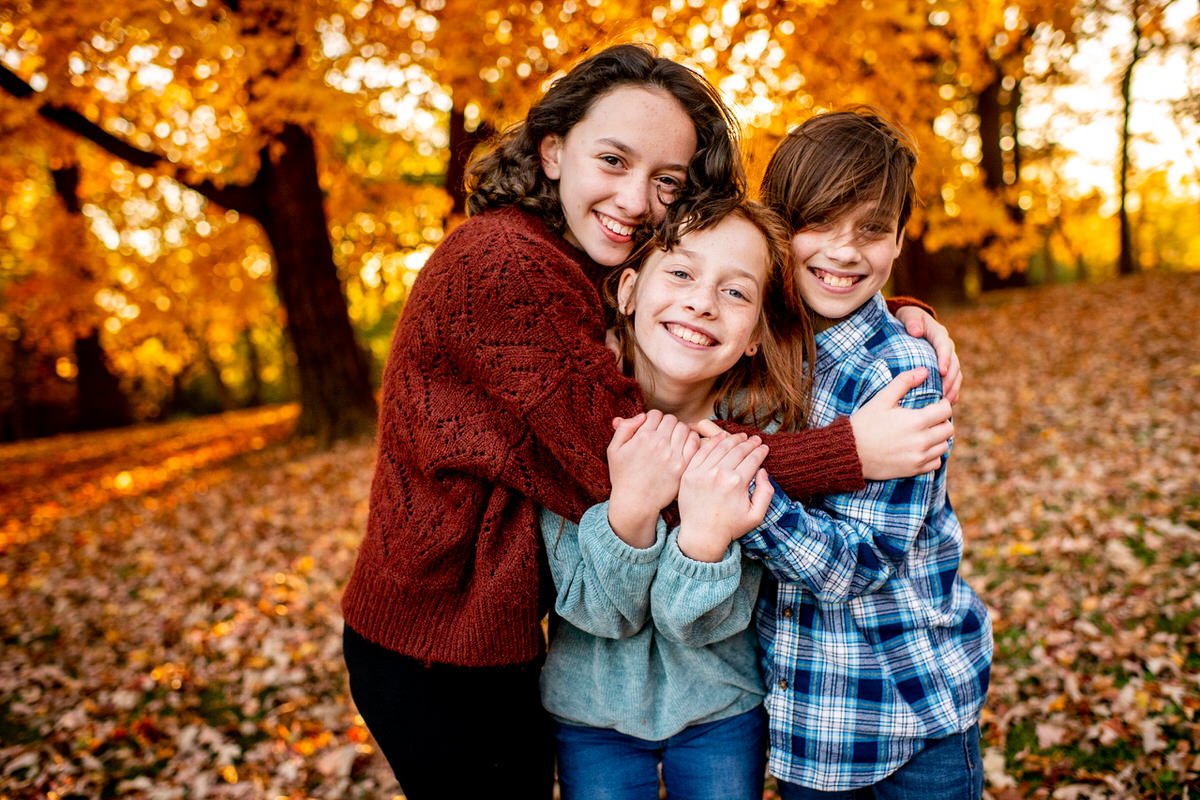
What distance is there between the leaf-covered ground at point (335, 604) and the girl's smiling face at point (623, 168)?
1.51 metres

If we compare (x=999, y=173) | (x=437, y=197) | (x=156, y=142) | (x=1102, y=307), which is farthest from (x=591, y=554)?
(x=999, y=173)

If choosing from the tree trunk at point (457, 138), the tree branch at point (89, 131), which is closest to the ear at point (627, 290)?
the tree trunk at point (457, 138)

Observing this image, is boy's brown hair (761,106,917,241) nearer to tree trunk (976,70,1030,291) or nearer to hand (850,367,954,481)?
hand (850,367,954,481)

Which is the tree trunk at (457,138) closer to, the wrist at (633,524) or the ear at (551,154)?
the ear at (551,154)

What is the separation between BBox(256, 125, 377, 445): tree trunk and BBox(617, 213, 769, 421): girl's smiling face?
22.7 feet

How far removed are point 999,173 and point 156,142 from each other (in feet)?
39.1

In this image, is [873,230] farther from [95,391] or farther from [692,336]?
[95,391]

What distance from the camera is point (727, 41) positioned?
4.75m

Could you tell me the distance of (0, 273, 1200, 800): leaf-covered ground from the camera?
342cm

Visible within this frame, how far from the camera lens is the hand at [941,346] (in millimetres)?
2123

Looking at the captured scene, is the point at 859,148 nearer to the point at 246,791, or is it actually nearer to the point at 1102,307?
the point at 246,791

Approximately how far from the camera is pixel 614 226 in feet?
6.83

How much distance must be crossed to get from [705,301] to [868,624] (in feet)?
2.93

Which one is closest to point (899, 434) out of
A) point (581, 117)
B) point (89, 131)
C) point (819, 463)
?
point (819, 463)
